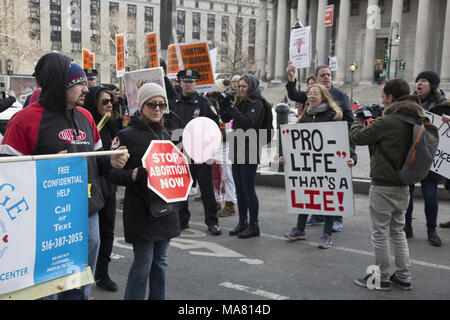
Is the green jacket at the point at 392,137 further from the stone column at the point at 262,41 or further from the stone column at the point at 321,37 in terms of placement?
the stone column at the point at 262,41

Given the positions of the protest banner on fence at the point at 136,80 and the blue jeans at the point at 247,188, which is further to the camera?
the protest banner on fence at the point at 136,80

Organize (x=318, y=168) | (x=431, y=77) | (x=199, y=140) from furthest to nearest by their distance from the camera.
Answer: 1. (x=431, y=77)
2. (x=318, y=168)
3. (x=199, y=140)

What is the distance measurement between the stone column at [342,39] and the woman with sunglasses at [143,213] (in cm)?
5356

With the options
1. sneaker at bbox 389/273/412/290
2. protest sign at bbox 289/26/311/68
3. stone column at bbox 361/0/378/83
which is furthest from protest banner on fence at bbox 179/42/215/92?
stone column at bbox 361/0/378/83

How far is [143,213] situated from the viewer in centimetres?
339

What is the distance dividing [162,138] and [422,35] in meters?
49.5

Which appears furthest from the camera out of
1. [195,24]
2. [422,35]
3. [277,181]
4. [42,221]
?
[195,24]

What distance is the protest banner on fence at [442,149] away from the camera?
20.0ft

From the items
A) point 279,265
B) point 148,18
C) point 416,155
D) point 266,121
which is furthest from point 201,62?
point 148,18

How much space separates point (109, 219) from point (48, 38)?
275ft

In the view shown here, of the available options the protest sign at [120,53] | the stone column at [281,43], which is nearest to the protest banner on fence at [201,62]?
the protest sign at [120,53]

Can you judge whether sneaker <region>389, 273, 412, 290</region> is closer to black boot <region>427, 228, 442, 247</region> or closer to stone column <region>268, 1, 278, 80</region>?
black boot <region>427, 228, 442, 247</region>

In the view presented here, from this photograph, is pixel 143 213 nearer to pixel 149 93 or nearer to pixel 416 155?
pixel 149 93
